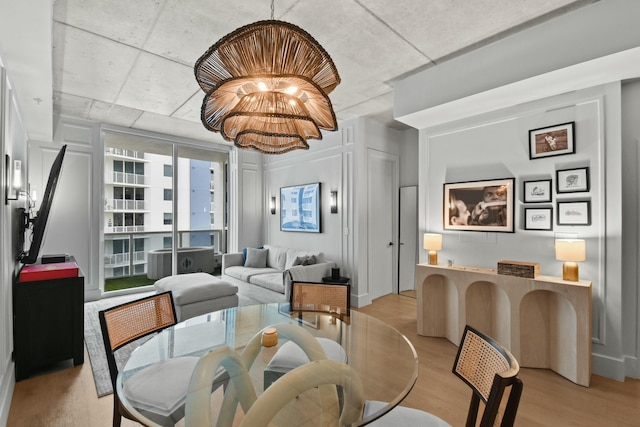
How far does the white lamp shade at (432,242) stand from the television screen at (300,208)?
218 centimetres

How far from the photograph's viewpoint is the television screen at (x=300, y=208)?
552 centimetres

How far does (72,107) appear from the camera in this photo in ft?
14.6

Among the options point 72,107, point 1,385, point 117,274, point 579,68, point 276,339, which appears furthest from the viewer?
A: point 117,274

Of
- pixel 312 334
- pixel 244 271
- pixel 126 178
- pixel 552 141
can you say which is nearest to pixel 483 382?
pixel 312 334

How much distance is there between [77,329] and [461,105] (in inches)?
176

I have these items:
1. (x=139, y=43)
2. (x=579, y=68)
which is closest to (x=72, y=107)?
(x=139, y=43)

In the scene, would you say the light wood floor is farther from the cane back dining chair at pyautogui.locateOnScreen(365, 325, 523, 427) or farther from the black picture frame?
the black picture frame

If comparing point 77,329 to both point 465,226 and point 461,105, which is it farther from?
point 461,105

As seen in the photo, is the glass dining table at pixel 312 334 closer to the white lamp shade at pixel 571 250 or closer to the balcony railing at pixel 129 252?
the white lamp shade at pixel 571 250

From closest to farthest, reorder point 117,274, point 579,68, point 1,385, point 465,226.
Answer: point 1,385
point 579,68
point 465,226
point 117,274

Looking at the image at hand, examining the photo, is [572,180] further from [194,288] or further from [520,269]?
[194,288]

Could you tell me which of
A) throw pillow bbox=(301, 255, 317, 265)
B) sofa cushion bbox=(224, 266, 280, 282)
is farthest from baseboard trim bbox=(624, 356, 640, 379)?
sofa cushion bbox=(224, 266, 280, 282)

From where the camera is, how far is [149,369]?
168 cm

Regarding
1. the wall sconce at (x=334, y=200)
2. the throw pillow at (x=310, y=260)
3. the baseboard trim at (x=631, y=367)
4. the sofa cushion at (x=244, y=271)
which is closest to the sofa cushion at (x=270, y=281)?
the sofa cushion at (x=244, y=271)
